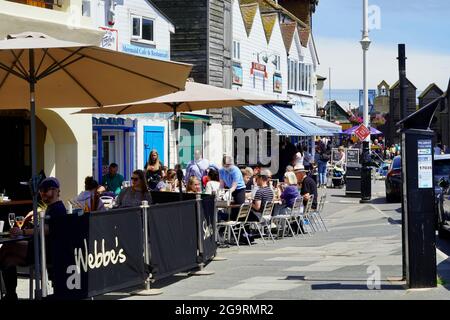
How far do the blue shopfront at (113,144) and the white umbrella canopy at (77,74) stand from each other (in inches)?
499

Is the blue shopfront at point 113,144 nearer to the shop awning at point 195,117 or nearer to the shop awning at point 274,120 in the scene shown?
the shop awning at point 195,117

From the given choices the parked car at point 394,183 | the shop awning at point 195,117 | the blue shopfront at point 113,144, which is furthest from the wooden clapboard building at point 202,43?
the parked car at point 394,183

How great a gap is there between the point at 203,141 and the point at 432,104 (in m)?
22.9

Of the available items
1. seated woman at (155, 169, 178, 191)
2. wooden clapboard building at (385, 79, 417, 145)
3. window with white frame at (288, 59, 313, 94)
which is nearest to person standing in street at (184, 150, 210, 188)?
seated woman at (155, 169, 178, 191)

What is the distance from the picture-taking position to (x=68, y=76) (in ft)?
37.6

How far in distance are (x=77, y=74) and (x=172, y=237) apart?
97.3 inches

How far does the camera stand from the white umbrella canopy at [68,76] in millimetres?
9266

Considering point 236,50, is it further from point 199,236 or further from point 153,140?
point 199,236

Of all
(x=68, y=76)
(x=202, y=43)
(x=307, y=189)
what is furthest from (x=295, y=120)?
(x=68, y=76)

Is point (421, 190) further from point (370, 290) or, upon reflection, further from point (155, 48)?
point (155, 48)

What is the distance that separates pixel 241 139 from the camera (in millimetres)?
39250

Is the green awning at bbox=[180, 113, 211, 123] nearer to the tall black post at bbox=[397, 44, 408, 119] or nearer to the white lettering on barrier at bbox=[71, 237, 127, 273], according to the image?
the tall black post at bbox=[397, 44, 408, 119]

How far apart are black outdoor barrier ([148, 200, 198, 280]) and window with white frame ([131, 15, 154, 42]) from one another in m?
16.0
